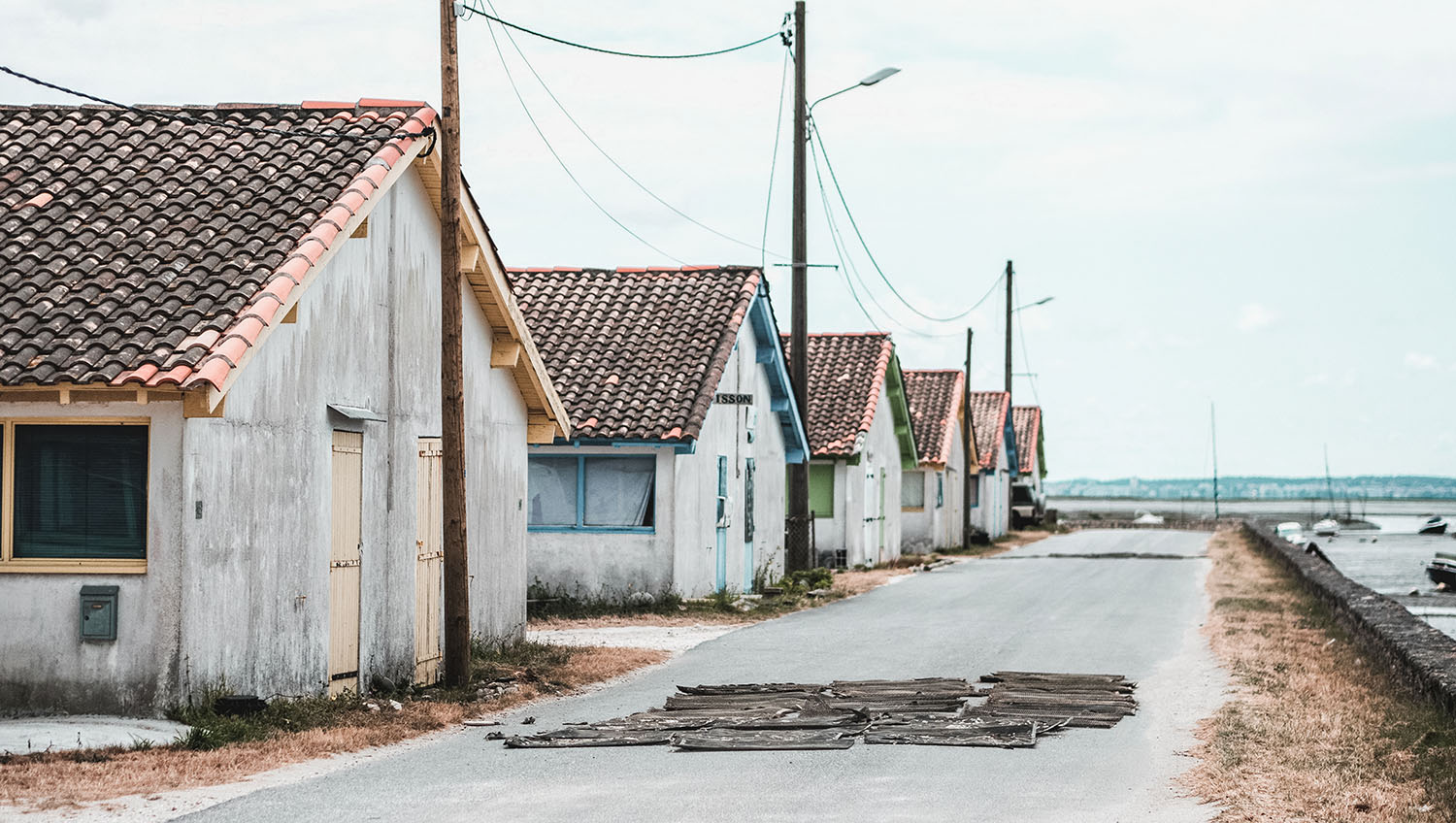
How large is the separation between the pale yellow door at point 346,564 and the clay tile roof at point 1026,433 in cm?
6427

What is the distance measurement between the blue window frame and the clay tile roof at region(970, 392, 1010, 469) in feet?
121

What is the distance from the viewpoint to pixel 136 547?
40.4ft

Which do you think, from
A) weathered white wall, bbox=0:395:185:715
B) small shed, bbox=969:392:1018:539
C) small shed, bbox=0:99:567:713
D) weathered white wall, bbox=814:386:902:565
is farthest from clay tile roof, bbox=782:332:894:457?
weathered white wall, bbox=0:395:185:715

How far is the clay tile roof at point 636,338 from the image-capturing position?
83.0 ft

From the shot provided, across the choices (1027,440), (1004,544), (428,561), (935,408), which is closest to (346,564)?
(428,561)

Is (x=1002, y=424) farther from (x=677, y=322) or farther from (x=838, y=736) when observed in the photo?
(x=838, y=736)

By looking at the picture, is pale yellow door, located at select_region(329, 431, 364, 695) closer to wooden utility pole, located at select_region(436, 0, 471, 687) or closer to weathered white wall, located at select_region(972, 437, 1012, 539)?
wooden utility pole, located at select_region(436, 0, 471, 687)

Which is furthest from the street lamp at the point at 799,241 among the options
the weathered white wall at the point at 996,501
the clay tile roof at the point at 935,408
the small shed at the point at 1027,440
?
the small shed at the point at 1027,440

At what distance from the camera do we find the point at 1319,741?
490 inches

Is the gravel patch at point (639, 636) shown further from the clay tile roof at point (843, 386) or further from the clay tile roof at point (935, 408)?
the clay tile roof at point (935, 408)

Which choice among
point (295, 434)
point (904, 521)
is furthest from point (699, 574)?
point (904, 521)

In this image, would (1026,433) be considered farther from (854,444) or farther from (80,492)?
(80,492)

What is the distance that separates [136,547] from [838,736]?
5.23 metres

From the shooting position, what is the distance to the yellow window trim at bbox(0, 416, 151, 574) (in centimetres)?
1227
